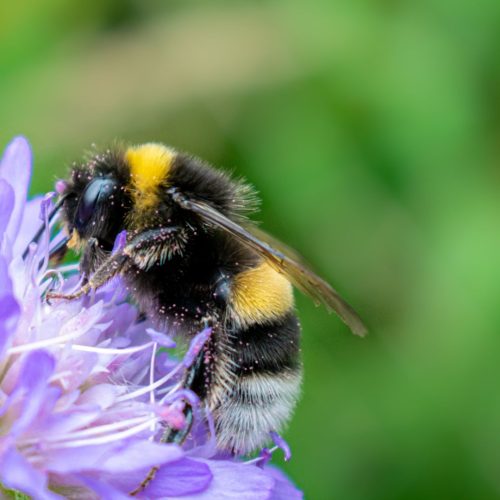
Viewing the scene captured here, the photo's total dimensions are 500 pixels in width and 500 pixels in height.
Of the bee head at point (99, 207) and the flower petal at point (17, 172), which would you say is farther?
the flower petal at point (17, 172)

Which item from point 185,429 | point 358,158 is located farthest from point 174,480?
point 358,158

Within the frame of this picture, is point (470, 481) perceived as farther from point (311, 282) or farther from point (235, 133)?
point (311, 282)

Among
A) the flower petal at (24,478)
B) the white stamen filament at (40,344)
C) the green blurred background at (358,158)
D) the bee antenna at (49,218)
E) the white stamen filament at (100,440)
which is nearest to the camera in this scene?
the flower petal at (24,478)

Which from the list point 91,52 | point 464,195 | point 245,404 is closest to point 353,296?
point 464,195

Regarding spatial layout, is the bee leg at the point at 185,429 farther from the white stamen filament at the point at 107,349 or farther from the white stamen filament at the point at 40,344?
the white stamen filament at the point at 40,344

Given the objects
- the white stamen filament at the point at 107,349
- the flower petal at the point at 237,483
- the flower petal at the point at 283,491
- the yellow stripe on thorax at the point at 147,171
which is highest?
the yellow stripe on thorax at the point at 147,171

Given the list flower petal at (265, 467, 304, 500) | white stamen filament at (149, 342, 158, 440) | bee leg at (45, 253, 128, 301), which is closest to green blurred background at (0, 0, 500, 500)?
flower petal at (265, 467, 304, 500)

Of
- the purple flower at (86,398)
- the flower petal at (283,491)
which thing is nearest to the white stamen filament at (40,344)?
the purple flower at (86,398)

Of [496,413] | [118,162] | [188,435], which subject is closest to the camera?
[188,435]
